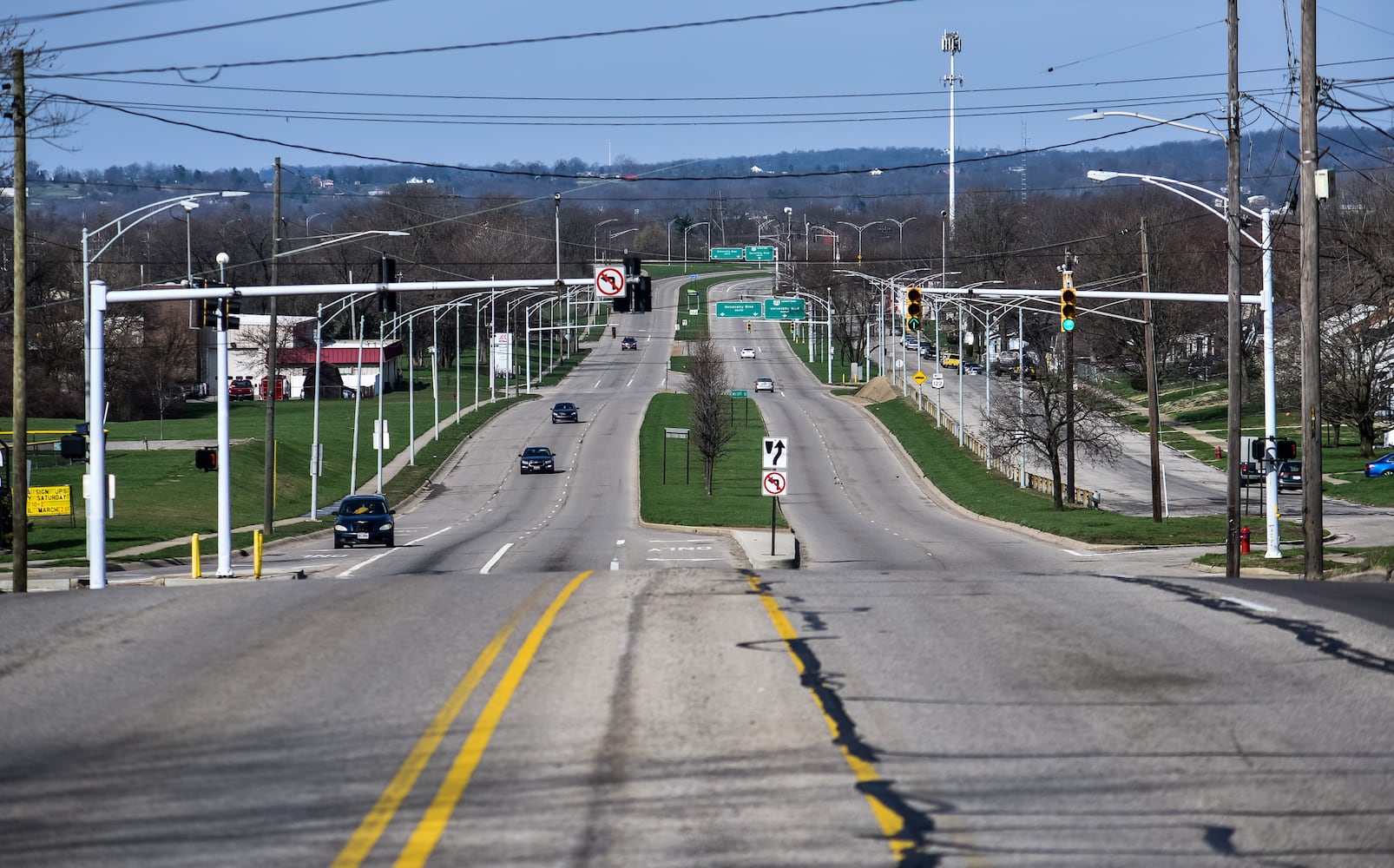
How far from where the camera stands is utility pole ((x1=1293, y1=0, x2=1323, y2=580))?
2492 centimetres

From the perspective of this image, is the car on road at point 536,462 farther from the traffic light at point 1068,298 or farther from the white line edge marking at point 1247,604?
the white line edge marking at point 1247,604

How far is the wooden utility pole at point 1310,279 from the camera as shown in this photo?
24922 mm

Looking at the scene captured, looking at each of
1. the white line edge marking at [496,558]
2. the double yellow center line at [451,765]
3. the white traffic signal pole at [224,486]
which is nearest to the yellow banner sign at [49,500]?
the white traffic signal pole at [224,486]

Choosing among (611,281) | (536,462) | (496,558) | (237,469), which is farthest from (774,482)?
(536,462)

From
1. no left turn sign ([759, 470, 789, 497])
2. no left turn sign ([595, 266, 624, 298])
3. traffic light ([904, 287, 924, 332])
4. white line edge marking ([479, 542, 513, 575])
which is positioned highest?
traffic light ([904, 287, 924, 332])

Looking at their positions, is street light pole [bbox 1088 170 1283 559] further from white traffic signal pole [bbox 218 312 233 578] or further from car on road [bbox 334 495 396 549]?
car on road [bbox 334 495 396 549]

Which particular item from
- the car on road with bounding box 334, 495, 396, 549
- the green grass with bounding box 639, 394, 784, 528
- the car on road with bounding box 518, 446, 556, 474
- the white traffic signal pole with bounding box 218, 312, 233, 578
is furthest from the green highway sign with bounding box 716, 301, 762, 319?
the white traffic signal pole with bounding box 218, 312, 233, 578

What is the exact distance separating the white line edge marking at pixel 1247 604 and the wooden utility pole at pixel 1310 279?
1114 centimetres

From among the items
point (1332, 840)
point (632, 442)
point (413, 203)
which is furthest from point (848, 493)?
point (413, 203)

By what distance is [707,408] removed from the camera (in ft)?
232

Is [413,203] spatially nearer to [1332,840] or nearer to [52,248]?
[52,248]

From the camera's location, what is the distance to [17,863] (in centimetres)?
717

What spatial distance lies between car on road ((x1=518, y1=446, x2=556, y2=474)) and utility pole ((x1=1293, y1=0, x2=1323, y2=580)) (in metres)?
54.9

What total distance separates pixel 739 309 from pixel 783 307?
21.4 feet
